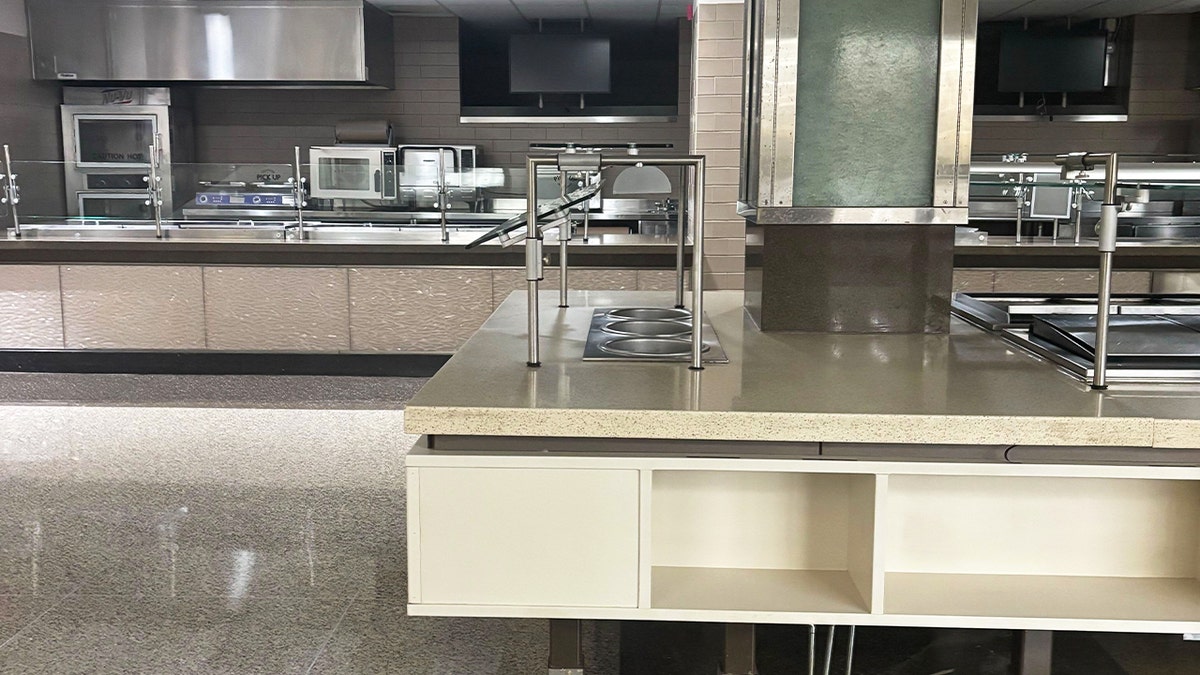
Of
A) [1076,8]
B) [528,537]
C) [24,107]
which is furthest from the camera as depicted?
[24,107]

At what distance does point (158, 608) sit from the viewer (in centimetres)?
279

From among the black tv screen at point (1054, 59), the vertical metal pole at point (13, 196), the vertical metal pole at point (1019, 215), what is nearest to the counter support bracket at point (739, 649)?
the vertical metal pole at point (1019, 215)

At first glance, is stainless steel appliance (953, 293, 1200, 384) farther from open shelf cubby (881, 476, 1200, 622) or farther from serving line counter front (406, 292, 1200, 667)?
open shelf cubby (881, 476, 1200, 622)

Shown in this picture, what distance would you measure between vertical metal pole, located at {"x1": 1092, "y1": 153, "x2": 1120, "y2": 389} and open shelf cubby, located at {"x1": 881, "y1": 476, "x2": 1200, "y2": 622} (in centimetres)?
20

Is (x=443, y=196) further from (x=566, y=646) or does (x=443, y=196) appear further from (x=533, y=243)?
(x=566, y=646)

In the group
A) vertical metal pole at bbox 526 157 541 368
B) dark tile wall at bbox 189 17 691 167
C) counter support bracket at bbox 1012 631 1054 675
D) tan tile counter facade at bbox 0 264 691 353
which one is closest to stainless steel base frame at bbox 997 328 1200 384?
counter support bracket at bbox 1012 631 1054 675

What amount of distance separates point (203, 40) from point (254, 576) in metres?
5.65

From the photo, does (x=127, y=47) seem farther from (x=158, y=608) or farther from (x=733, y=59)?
(x=158, y=608)

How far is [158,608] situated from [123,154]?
5.97m

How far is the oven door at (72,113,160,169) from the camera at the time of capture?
7.83 metres

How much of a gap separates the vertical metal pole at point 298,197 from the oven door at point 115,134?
3106 millimetres

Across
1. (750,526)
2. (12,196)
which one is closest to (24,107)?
(12,196)

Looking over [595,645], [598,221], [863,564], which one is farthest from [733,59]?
[863,564]

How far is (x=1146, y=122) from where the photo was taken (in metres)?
8.05
